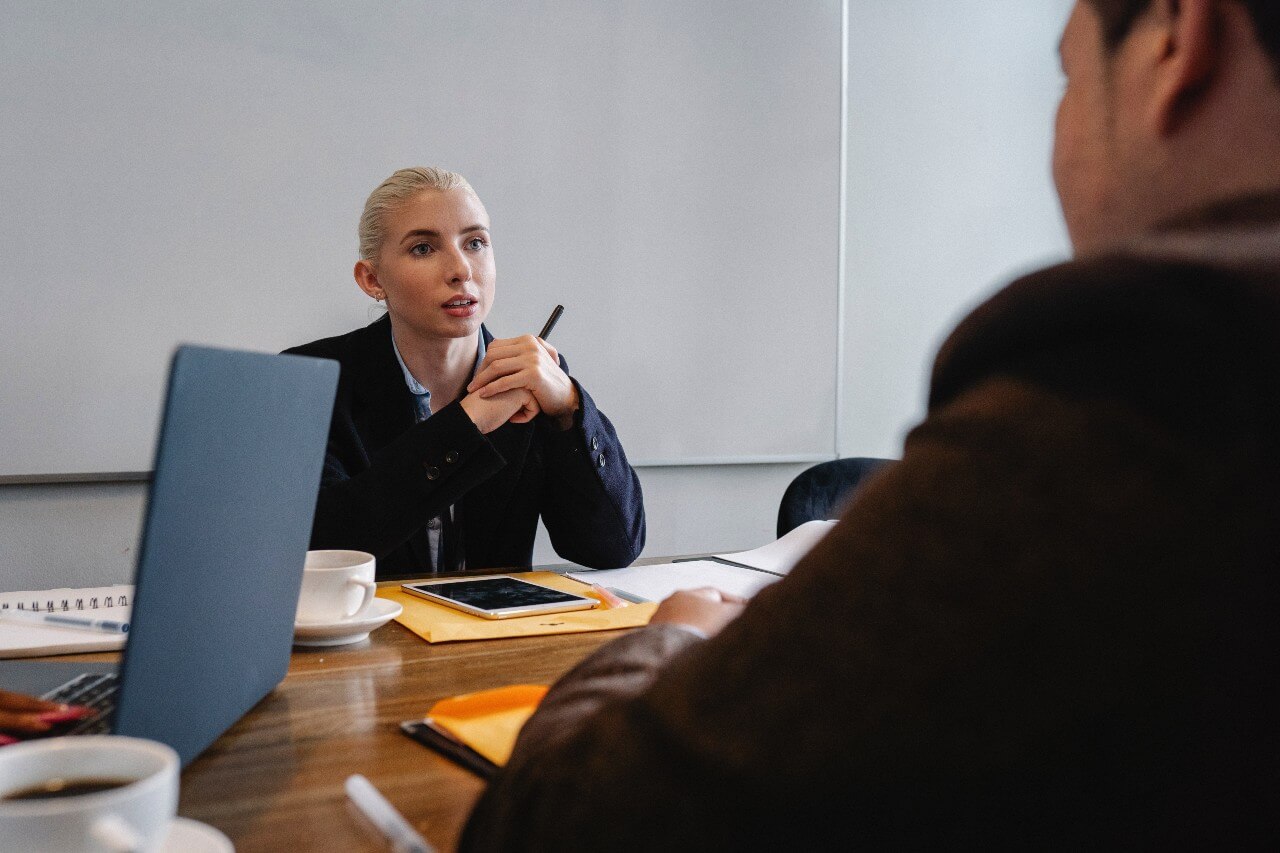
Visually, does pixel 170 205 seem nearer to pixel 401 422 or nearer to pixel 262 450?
pixel 401 422

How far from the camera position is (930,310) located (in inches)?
128

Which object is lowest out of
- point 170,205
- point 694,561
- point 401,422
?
point 694,561

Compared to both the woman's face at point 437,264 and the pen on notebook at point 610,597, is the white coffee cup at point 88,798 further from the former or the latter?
the woman's face at point 437,264

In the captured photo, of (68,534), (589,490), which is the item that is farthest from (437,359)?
(68,534)

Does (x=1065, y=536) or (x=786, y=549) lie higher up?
(x=1065, y=536)

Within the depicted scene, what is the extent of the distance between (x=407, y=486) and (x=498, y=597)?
1.04 feet

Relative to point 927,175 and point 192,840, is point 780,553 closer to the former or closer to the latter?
point 192,840

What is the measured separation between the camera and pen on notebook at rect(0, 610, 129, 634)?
979 millimetres

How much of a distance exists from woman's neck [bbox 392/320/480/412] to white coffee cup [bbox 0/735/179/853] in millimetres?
1502

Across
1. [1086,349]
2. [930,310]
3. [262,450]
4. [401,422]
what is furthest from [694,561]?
[930,310]

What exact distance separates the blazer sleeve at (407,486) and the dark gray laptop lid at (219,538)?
25.7 inches

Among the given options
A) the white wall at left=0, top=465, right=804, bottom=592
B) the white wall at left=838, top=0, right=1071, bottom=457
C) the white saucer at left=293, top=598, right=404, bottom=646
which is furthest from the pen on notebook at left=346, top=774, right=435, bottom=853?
the white wall at left=838, top=0, right=1071, bottom=457

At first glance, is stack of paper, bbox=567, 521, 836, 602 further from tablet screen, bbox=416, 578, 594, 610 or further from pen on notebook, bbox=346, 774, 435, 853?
pen on notebook, bbox=346, 774, 435, 853

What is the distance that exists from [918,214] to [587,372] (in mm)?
1286
